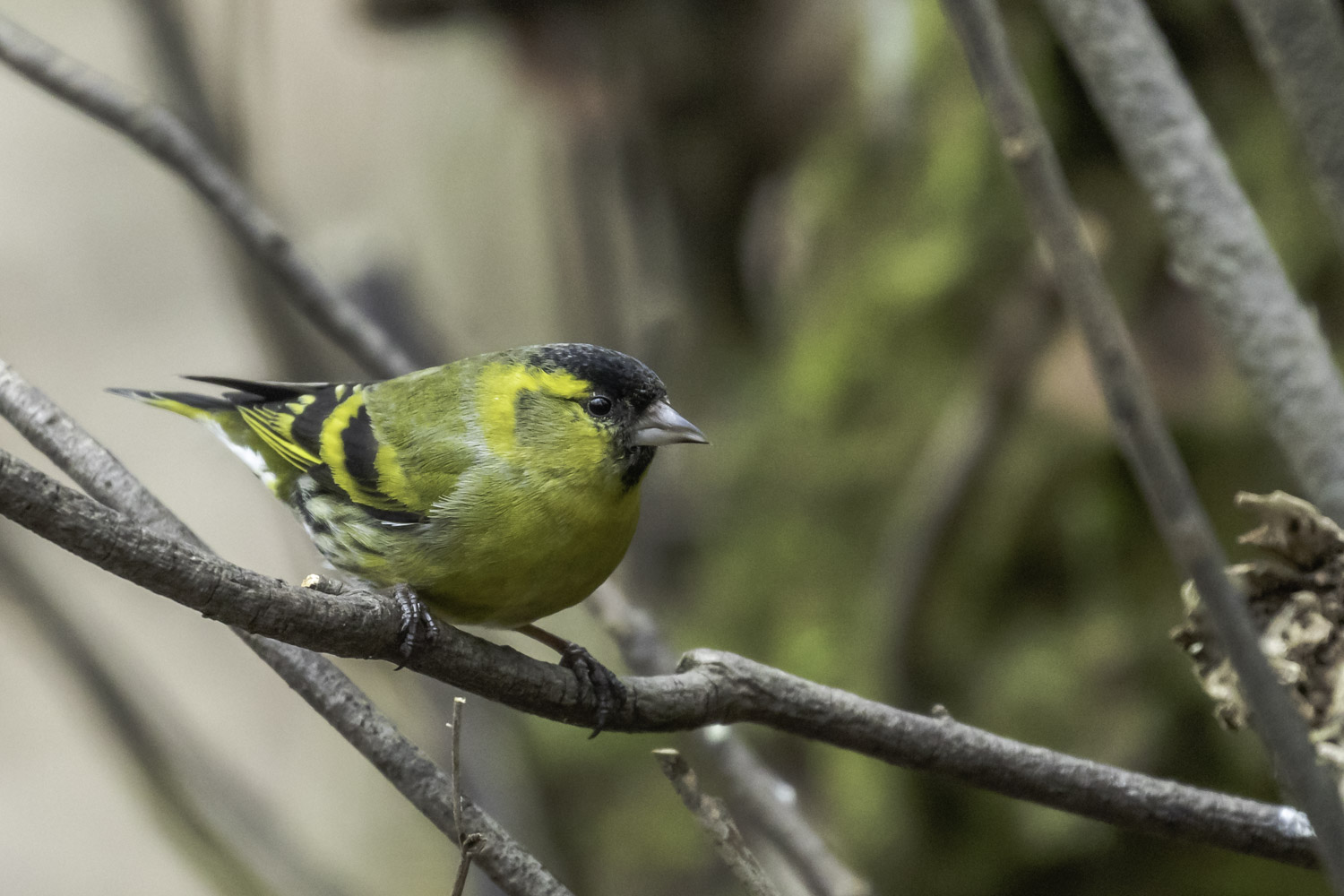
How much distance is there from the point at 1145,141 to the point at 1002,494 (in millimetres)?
2287

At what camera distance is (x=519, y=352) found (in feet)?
8.34

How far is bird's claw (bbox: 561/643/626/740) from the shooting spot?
178cm

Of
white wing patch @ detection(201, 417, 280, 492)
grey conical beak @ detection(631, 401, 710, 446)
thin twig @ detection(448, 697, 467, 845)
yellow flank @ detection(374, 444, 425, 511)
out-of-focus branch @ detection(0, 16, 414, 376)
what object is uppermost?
out-of-focus branch @ detection(0, 16, 414, 376)

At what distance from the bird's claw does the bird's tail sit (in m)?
1.23

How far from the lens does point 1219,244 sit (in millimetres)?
1797

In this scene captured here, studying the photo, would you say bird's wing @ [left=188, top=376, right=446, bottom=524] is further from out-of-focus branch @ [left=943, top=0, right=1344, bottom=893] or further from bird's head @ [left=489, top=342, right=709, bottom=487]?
out-of-focus branch @ [left=943, top=0, right=1344, bottom=893]

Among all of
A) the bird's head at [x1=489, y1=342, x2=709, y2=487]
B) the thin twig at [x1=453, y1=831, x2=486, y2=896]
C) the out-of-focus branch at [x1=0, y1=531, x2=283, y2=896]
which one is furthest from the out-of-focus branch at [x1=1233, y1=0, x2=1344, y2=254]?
the out-of-focus branch at [x1=0, y1=531, x2=283, y2=896]

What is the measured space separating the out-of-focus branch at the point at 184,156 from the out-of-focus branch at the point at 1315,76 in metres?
2.10

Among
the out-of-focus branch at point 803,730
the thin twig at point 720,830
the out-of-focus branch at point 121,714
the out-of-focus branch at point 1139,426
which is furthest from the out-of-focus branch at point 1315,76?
the out-of-focus branch at point 121,714

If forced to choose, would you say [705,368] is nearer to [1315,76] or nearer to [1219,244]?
[1219,244]

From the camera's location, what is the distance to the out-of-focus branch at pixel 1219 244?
5.58 ft

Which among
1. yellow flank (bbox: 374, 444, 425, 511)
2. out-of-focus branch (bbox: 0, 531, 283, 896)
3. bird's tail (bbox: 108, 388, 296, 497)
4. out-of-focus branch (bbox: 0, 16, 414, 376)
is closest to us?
yellow flank (bbox: 374, 444, 425, 511)

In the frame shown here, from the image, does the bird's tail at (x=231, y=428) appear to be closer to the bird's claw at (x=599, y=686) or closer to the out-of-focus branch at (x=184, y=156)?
the out-of-focus branch at (x=184, y=156)

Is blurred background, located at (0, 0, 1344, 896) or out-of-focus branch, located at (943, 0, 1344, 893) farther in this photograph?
blurred background, located at (0, 0, 1344, 896)
